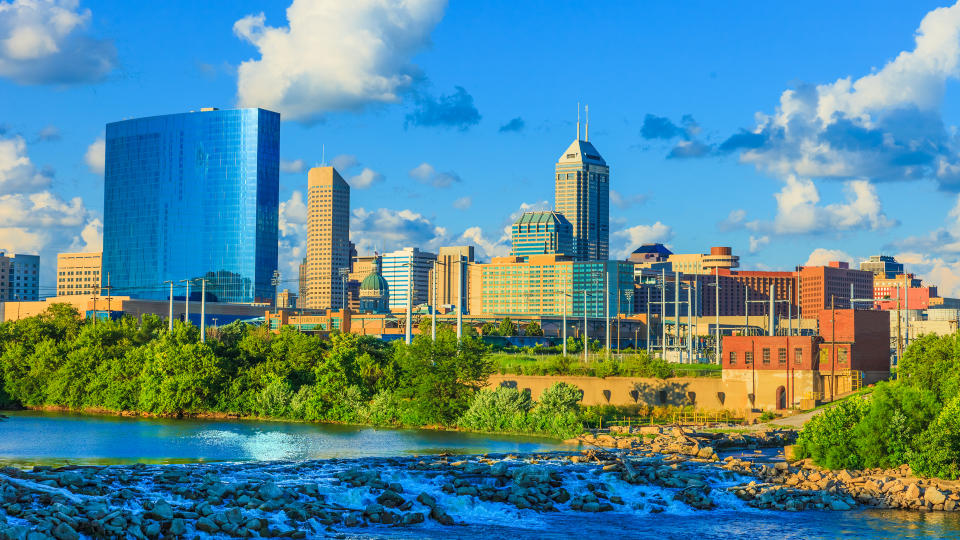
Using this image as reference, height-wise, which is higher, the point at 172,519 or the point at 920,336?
the point at 920,336

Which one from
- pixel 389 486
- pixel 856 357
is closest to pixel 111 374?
pixel 389 486

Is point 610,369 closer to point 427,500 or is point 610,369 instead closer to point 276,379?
point 276,379

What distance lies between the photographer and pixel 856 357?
324 ft

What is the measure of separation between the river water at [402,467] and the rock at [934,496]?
143 cm

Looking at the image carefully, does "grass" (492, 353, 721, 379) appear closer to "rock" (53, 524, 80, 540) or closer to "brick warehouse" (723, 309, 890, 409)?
"brick warehouse" (723, 309, 890, 409)

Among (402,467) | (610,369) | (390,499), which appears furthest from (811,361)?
(390,499)

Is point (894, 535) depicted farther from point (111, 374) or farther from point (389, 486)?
point (111, 374)

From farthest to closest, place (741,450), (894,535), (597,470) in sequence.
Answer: (741,450) → (597,470) → (894,535)

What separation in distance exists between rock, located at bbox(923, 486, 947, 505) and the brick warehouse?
44358 mm

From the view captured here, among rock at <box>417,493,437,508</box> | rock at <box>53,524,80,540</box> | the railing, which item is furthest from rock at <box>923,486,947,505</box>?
rock at <box>53,524,80,540</box>

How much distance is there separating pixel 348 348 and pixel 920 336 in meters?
51.0

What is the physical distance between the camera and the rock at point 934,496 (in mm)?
51969

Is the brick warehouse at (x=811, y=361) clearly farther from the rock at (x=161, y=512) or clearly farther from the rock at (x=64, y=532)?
the rock at (x=64, y=532)

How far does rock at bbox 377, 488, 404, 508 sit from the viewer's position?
4925 centimetres
